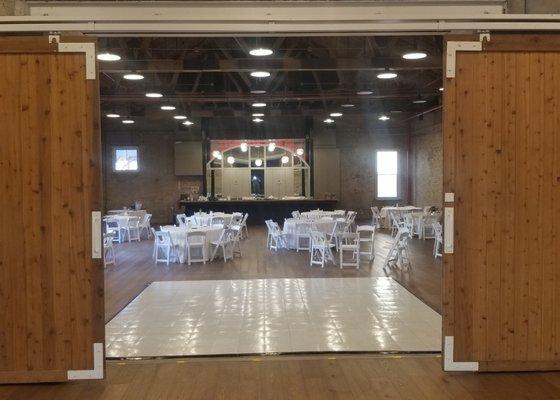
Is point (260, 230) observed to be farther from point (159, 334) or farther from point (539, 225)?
point (539, 225)

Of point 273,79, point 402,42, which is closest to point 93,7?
point 402,42

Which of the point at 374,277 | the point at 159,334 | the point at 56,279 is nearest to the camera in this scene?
the point at 56,279

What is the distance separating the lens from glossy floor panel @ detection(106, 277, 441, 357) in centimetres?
539

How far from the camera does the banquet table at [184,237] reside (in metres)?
11.2

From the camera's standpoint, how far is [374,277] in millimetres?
9266

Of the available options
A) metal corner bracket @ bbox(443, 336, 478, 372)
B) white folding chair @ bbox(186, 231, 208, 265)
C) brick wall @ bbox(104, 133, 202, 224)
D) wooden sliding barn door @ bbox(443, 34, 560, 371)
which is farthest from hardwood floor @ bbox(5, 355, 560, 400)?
brick wall @ bbox(104, 133, 202, 224)

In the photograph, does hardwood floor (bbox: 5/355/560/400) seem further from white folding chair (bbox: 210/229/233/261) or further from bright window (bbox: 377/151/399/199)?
bright window (bbox: 377/151/399/199)

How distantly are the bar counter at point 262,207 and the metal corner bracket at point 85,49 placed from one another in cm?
1413

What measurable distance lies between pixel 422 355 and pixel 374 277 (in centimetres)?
424

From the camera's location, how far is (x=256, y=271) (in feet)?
32.9

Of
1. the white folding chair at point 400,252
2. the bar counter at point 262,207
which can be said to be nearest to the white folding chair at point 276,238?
the white folding chair at point 400,252

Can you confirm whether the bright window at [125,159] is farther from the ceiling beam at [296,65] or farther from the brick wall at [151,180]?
the ceiling beam at [296,65]

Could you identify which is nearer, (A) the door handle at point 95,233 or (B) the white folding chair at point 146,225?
(A) the door handle at point 95,233

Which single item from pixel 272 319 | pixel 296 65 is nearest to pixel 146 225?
pixel 296 65
